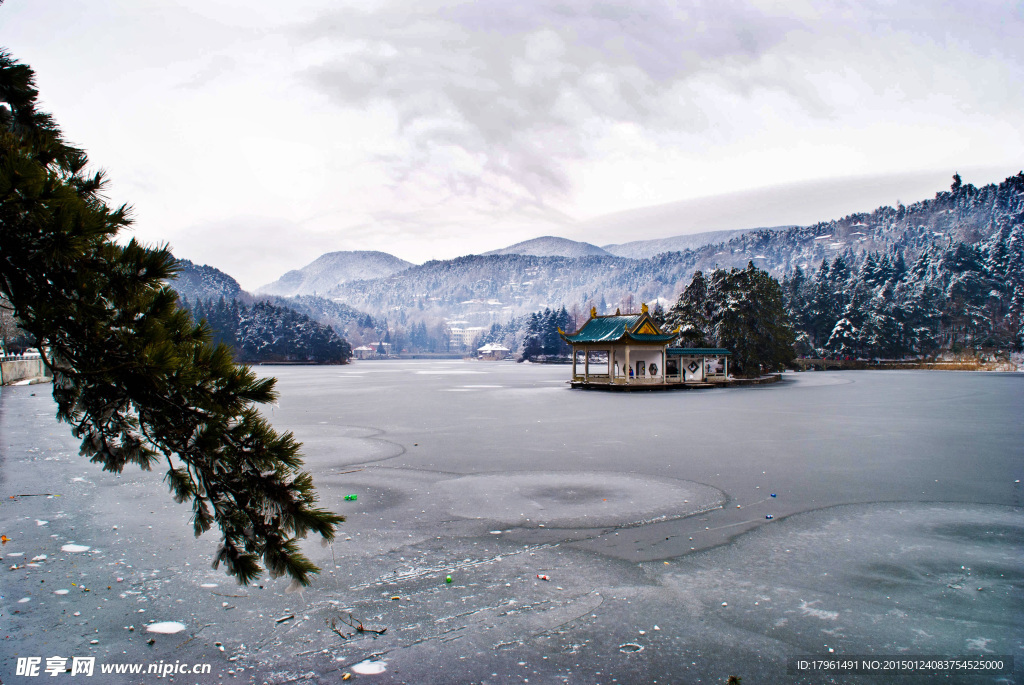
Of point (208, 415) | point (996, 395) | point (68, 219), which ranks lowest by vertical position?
point (996, 395)

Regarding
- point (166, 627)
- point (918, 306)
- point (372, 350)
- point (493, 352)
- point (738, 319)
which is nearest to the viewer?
point (166, 627)

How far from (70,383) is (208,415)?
2.45 ft

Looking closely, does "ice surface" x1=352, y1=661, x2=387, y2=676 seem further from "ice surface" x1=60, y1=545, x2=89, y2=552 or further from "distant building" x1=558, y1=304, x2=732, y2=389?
"distant building" x1=558, y1=304, x2=732, y2=389

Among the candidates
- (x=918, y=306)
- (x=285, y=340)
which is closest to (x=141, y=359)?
(x=918, y=306)

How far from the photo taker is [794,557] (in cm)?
629

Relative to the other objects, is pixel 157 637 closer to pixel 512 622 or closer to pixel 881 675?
pixel 512 622

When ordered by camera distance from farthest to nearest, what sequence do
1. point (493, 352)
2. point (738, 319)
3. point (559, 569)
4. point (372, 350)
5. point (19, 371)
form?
point (372, 350), point (493, 352), point (738, 319), point (19, 371), point (559, 569)

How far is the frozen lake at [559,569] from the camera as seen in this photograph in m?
4.31

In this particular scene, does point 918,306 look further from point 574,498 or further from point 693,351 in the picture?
point 574,498

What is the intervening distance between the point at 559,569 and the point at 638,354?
106 feet

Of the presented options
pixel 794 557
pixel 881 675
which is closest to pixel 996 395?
pixel 794 557

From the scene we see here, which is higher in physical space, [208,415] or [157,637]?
[208,415]

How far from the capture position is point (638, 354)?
37375mm

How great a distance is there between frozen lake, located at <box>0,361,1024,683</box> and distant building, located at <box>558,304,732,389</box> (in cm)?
2302
